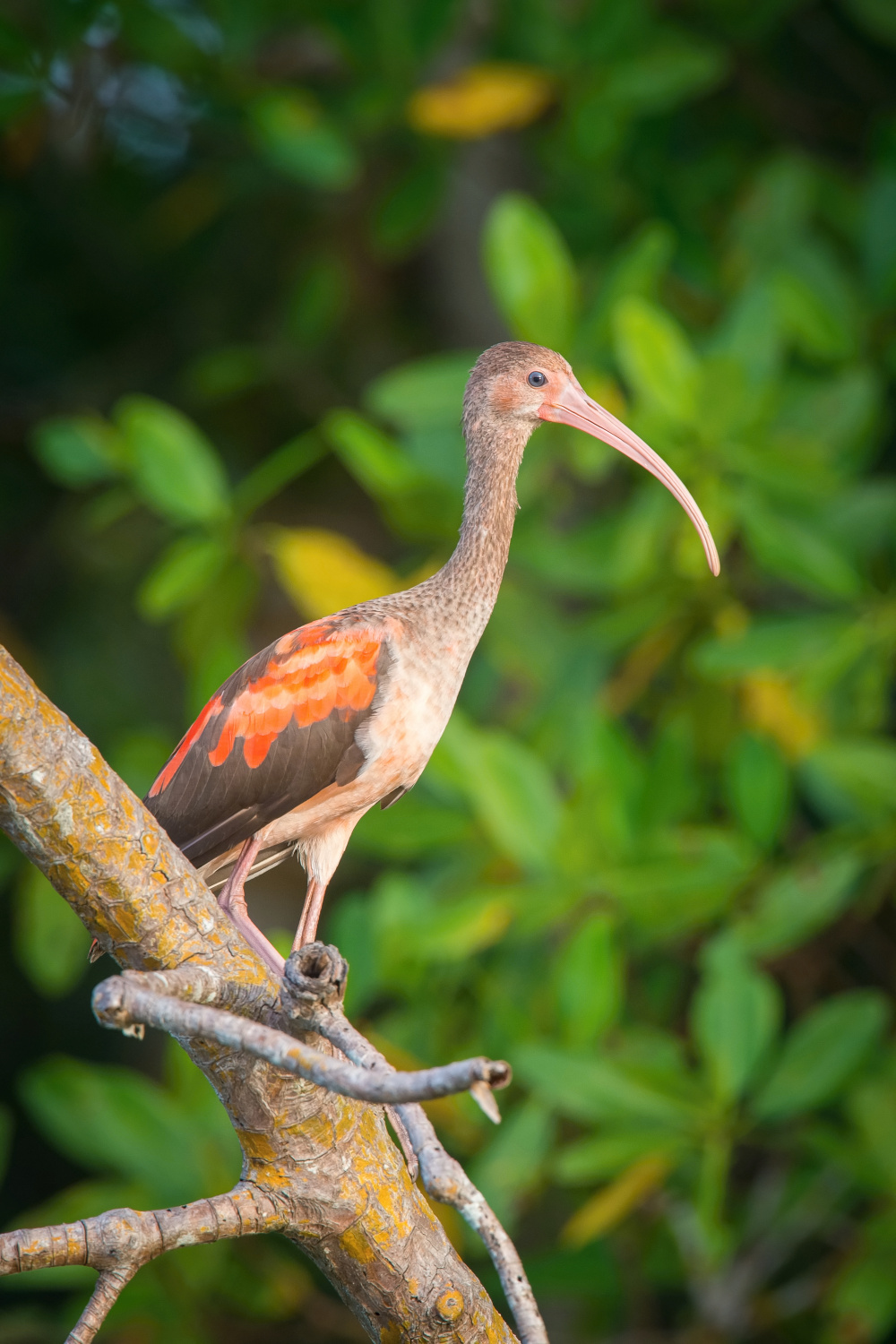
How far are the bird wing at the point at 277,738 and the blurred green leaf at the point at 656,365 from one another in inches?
73.2

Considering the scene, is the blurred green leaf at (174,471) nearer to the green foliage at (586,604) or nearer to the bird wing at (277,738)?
the green foliage at (586,604)

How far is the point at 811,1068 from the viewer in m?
4.45

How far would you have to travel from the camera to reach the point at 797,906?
14.5 ft

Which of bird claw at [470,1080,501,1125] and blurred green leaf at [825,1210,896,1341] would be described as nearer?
bird claw at [470,1080,501,1125]

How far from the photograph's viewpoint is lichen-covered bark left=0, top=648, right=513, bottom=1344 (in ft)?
7.04

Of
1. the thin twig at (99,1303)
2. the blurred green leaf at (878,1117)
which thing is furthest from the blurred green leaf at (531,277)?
the thin twig at (99,1303)

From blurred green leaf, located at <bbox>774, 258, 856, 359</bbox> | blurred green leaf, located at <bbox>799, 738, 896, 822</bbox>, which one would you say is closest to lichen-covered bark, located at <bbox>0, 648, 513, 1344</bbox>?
blurred green leaf, located at <bbox>799, 738, 896, 822</bbox>

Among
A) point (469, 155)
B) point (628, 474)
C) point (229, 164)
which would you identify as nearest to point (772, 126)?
point (469, 155)

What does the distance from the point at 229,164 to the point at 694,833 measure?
4.01 meters

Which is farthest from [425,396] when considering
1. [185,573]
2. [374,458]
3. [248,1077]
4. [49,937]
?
[248,1077]

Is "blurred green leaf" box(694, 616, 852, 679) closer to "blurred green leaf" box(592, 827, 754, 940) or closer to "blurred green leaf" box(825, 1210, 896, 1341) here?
"blurred green leaf" box(592, 827, 754, 940)

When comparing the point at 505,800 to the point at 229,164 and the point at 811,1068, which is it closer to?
the point at 811,1068

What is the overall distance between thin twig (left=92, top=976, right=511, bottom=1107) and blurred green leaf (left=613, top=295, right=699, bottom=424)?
2.99 m

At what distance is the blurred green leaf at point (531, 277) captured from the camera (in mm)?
4602
